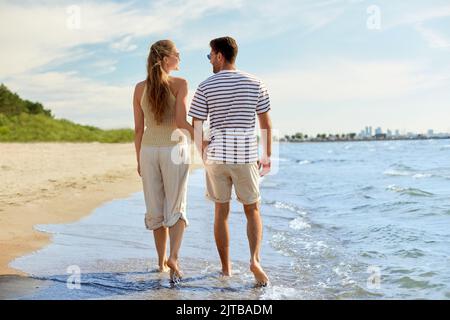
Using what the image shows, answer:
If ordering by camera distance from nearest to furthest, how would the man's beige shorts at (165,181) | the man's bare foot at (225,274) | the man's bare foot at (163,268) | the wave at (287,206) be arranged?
the man's beige shorts at (165,181)
the man's bare foot at (225,274)
the man's bare foot at (163,268)
the wave at (287,206)

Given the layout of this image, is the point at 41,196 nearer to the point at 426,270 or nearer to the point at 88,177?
the point at 88,177

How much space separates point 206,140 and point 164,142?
0.38m

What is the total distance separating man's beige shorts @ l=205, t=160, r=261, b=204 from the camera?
193 inches

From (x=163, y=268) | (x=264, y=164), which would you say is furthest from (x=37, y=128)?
(x=264, y=164)

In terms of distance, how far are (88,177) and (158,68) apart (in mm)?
9816

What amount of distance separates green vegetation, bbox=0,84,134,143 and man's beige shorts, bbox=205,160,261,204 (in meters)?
30.8

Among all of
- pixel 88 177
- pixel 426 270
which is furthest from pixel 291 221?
pixel 88 177

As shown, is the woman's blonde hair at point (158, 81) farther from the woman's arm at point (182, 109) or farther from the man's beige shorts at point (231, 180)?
the man's beige shorts at point (231, 180)

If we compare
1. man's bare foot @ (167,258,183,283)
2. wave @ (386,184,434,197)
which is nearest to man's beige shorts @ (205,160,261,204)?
man's bare foot @ (167,258,183,283)

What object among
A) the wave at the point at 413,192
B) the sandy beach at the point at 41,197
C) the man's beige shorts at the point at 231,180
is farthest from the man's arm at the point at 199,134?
the wave at the point at 413,192

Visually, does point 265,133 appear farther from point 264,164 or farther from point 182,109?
point 182,109

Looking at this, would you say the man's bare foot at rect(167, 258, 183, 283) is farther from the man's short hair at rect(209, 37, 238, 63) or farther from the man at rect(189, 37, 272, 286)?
the man's short hair at rect(209, 37, 238, 63)

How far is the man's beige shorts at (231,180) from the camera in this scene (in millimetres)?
4906

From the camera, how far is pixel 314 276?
17.9ft
